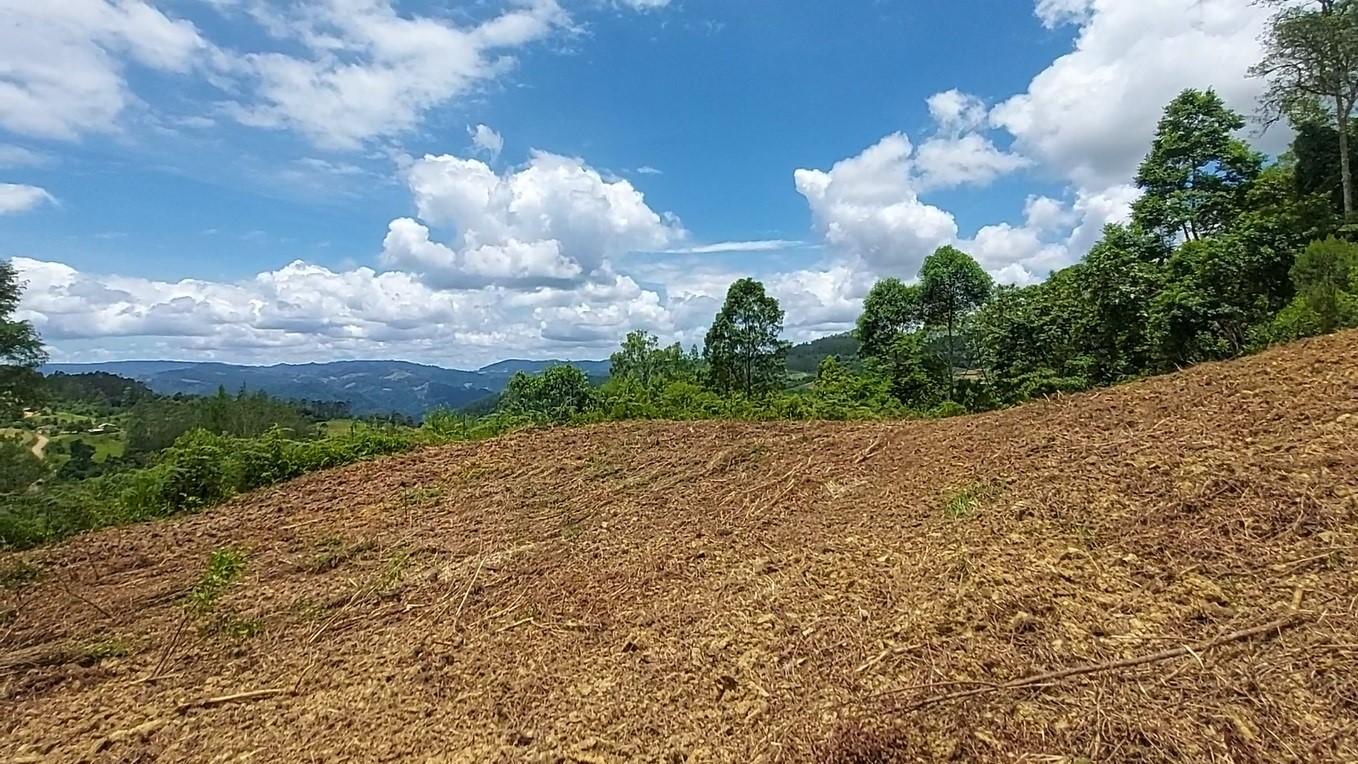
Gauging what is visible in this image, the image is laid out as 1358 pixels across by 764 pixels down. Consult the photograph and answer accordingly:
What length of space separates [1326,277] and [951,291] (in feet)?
42.8

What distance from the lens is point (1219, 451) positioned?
3.67 m

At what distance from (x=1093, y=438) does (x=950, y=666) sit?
2653 mm

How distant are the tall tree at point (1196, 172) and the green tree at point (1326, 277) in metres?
9.17

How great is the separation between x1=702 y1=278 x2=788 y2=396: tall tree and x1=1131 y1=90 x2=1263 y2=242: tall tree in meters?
9.08

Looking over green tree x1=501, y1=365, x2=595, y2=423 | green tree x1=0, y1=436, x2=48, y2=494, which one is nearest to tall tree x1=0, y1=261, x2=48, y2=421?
green tree x1=0, y1=436, x2=48, y2=494

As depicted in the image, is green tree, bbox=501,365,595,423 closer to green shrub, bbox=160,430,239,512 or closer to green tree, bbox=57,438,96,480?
green tree, bbox=57,438,96,480

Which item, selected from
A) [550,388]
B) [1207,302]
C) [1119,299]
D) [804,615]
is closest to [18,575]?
[804,615]

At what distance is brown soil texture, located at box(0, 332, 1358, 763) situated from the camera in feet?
7.29

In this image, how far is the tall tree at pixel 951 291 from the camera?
1977cm

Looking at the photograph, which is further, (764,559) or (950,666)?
(764,559)

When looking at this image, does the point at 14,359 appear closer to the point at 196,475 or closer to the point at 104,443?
the point at 196,475

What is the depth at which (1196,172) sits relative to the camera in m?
16.0

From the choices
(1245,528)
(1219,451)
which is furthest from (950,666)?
(1219,451)

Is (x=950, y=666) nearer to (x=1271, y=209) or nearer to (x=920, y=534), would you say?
(x=920, y=534)
